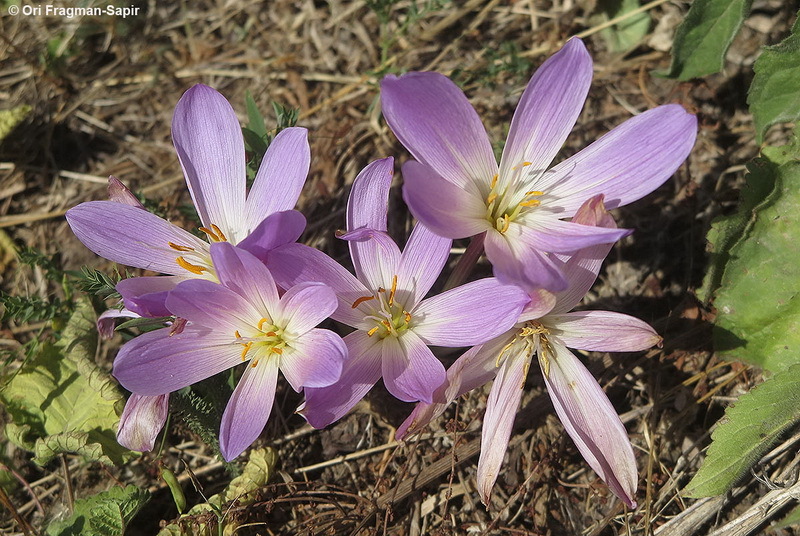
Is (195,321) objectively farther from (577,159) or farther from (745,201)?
(745,201)

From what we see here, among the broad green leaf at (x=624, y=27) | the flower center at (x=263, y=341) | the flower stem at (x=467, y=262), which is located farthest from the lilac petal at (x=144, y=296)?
the broad green leaf at (x=624, y=27)

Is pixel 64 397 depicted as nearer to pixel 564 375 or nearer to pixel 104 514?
pixel 104 514

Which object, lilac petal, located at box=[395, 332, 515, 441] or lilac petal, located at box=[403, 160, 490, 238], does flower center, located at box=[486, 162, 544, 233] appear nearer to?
lilac petal, located at box=[403, 160, 490, 238]

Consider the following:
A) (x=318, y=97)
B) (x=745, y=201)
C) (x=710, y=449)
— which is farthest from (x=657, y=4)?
(x=710, y=449)

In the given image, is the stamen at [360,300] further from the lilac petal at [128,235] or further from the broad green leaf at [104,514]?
the broad green leaf at [104,514]

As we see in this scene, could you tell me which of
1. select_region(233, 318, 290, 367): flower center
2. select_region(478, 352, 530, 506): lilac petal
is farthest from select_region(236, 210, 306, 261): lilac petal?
select_region(478, 352, 530, 506): lilac petal

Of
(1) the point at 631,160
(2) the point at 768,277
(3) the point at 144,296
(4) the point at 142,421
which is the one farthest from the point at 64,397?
(2) the point at 768,277
